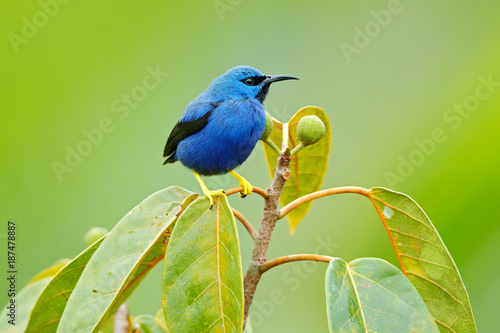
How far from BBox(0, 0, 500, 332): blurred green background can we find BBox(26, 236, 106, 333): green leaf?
1.14m

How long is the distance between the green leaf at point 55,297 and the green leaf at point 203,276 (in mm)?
435

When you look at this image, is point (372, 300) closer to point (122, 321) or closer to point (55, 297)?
point (122, 321)

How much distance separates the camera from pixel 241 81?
9.40 feet

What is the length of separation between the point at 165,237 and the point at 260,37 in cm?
217

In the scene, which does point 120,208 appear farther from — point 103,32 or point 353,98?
point 353,98

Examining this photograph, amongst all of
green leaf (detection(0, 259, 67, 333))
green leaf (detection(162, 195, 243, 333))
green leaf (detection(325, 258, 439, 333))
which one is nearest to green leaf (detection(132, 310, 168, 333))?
green leaf (detection(0, 259, 67, 333))

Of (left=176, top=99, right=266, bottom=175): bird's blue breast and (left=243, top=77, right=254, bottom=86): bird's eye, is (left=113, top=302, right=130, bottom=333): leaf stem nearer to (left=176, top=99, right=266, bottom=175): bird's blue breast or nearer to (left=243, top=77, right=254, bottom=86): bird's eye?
(left=176, top=99, right=266, bottom=175): bird's blue breast
